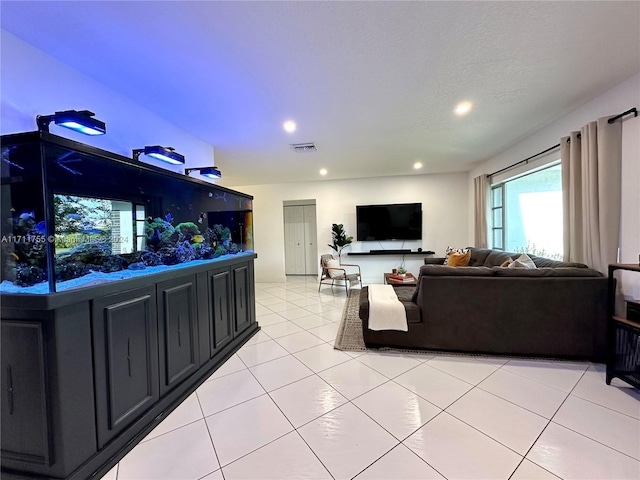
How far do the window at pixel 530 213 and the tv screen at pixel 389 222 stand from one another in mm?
1482

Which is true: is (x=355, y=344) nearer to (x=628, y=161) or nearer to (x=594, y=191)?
(x=594, y=191)

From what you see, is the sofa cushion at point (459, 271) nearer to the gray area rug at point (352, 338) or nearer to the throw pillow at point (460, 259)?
the gray area rug at point (352, 338)

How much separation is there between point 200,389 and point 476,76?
11.2ft

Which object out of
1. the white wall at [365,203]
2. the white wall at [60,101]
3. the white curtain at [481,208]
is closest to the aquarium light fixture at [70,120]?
the white wall at [60,101]

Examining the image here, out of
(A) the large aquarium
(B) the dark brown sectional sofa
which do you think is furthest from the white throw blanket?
(A) the large aquarium

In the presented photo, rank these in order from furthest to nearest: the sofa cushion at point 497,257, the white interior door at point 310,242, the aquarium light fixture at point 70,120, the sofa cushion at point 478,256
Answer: the white interior door at point 310,242 → the sofa cushion at point 478,256 → the sofa cushion at point 497,257 → the aquarium light fixture at point 70,120

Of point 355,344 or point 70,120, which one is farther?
point 355,344

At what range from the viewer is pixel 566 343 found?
229 centimetres

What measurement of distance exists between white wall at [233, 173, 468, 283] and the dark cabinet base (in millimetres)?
4472

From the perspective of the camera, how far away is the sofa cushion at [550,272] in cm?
225

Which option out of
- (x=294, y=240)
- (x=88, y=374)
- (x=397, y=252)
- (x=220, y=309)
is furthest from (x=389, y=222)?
(x=88, y=374)

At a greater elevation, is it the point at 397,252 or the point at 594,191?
the point at 594,191

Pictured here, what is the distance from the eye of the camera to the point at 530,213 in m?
3.79

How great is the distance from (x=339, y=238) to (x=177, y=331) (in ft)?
14.0
